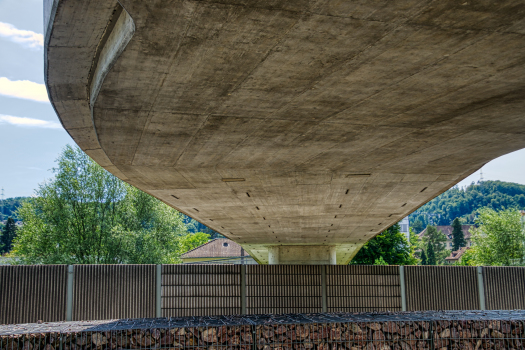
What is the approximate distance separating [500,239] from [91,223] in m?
37.6

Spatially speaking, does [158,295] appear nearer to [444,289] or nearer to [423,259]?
[444,289]

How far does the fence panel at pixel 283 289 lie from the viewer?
15.7 meters

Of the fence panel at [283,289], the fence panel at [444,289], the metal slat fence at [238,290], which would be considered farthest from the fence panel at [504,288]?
the fence panel at [283,289]

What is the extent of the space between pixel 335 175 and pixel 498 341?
16.4 ft

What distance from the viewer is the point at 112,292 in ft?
44.1

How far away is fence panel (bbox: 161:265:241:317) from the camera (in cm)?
1430

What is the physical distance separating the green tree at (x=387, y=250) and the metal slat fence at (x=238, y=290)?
26211mm

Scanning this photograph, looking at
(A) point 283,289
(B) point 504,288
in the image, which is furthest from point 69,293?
(B) point 504,288

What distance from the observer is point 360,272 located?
639 inches

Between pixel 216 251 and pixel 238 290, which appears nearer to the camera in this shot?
pixel 238 290

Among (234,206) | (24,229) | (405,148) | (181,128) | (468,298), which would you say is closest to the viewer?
(181,128)

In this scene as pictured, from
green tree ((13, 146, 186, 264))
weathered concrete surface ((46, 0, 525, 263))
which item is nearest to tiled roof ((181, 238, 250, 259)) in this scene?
green tree ((13, 146, 186, 264))

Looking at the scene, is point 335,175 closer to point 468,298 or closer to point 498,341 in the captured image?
point 498,341

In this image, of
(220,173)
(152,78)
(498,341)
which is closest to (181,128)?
(152,78)
